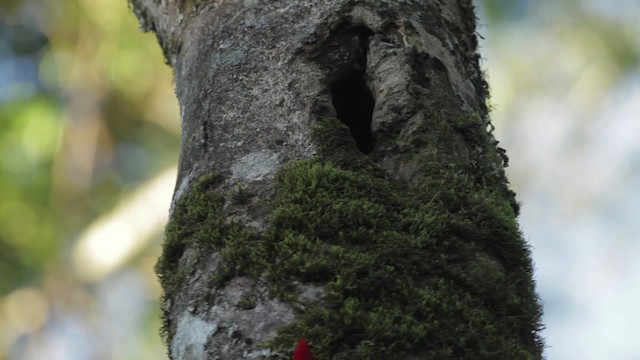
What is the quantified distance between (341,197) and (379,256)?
15 centimetres

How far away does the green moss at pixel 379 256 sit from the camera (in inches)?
Result: 56.1

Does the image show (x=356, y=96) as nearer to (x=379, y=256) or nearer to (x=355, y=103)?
(x=355, y=103)

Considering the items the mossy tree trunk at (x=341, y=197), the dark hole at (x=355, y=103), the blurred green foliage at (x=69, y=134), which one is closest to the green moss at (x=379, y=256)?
the mossy tree trunk at (x=341, y=197)

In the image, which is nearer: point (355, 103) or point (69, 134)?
point (355, 103)

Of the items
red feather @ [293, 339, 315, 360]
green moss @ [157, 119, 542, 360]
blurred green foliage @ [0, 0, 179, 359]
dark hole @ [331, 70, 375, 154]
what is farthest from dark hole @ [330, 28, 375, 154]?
blurred green foliage @ [0, 0, 179, 359]

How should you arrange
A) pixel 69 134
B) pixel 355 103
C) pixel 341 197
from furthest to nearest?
pixel 69 134 < pixel 355 103 < pixel 341 197

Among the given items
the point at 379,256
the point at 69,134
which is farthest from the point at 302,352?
the point at 69,134

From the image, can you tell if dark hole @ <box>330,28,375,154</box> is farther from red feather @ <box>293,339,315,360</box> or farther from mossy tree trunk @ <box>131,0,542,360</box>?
red feather @ <box>293,339,315,360</box>

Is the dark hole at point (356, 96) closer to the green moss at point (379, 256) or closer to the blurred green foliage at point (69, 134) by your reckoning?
the green moss at point (379, 256)

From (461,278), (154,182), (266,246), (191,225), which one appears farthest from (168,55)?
(154,182)

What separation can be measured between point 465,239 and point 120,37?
6034 millimetres

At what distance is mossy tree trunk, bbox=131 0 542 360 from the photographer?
1466 mm

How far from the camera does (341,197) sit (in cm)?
162

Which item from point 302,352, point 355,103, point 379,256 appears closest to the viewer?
point 302,352
